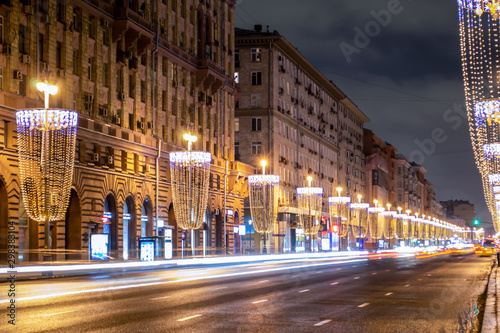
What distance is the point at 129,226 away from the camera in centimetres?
5241

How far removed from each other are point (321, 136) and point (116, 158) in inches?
2485

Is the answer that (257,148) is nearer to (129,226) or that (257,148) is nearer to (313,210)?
(313,210)

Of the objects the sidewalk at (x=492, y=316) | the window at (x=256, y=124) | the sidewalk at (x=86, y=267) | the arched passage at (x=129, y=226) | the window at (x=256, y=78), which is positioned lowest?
the sidewalk at (x=86, y=267)

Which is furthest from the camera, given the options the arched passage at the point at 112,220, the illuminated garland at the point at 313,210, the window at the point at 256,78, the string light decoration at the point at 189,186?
the illuminated garland at the point at 313,210

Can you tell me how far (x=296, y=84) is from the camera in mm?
96000

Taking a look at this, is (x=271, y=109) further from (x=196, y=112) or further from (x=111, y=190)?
(x=111, y=190)

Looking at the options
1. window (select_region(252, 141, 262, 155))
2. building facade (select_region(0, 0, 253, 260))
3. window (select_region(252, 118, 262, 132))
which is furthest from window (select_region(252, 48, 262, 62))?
building facade (select_region(0, 0, 253, 260))

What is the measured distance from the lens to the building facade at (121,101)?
39.7 m

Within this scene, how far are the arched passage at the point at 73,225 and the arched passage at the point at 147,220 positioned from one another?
1035cm

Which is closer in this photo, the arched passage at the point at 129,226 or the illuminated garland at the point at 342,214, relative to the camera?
the arched passage at the point at 129,226

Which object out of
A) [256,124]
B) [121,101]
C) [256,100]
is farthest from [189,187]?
[256,100]

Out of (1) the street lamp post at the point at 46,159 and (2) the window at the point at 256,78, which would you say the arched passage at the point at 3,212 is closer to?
(1) the street lamp post at the point at 46,159

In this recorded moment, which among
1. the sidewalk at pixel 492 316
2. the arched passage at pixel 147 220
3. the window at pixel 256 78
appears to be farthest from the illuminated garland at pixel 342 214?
the sidewalk at pixel 492 316

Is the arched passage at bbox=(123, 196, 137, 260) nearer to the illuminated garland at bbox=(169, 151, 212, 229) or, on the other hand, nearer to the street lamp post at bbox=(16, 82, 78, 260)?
the illuminated garland at bbox=(169, 151, 212, 229)
